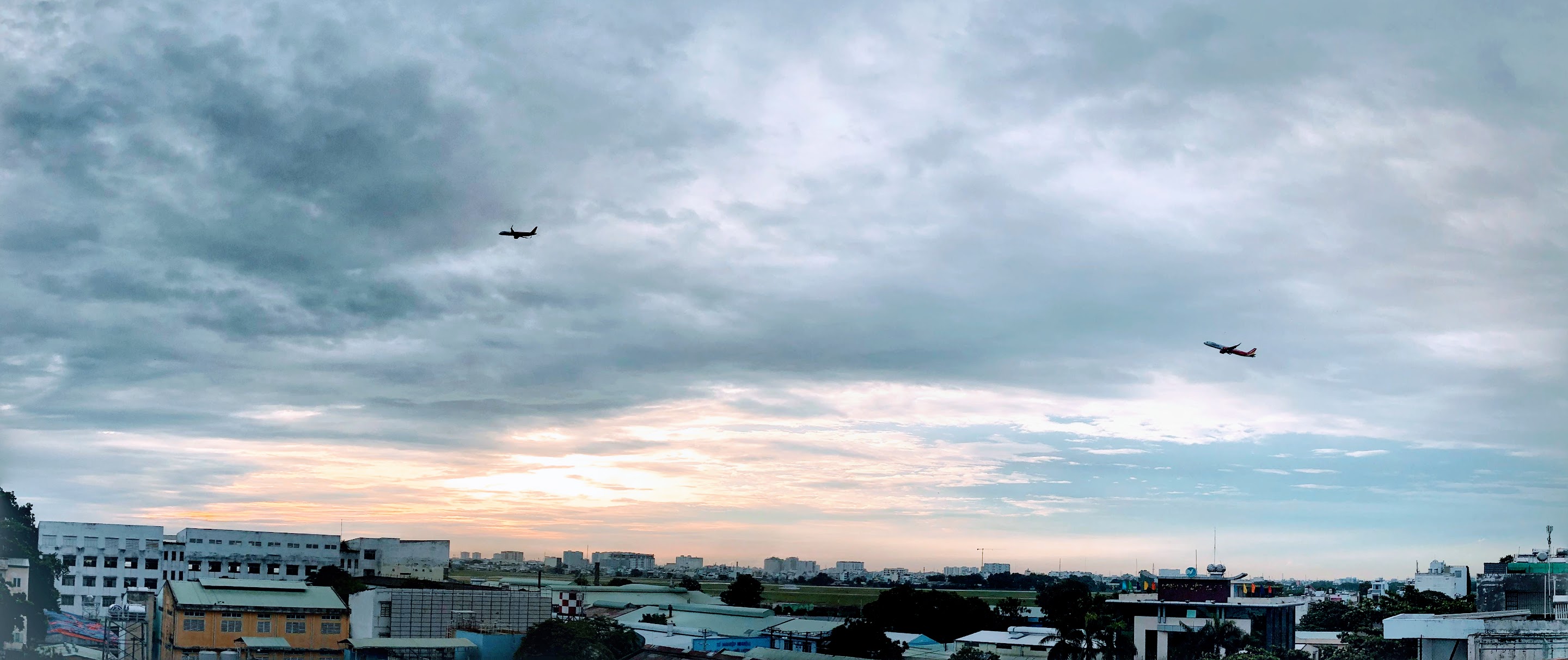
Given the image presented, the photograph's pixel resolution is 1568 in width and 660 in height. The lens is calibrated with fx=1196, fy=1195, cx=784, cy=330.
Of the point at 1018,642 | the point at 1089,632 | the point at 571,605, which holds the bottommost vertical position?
the point at 571,605

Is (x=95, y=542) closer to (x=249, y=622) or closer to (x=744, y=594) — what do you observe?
(x=249, y=622)

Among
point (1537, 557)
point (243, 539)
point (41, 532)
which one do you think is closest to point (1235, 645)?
point (1537, 557)

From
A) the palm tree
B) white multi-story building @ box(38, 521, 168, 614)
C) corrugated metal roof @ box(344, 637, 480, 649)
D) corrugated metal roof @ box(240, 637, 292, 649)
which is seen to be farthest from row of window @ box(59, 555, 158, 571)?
the palm tree

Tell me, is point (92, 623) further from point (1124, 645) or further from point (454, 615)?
point (1124, 645)

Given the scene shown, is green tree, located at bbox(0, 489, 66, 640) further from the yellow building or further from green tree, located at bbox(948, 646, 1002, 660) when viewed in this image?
green tree, located at bbox(948, 646, 1002, 660)

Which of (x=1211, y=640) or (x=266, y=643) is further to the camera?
(x=1211, y=640)

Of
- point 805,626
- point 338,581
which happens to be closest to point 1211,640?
point 805,626
